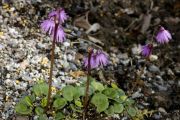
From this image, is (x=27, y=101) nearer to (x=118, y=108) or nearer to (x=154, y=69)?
(x=118, y=108)

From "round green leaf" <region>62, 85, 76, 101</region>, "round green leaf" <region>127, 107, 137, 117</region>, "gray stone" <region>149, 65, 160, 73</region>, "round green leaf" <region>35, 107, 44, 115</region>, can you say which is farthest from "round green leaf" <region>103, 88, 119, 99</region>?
"gray stone" <region>149, 65, 160, 73</region>

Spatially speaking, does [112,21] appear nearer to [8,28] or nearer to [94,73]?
[94,73]

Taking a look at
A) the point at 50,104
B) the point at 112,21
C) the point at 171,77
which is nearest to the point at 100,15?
the point at 112,21

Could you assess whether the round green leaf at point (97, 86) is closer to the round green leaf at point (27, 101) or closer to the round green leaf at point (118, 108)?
the round green leaf at point (118, 108)

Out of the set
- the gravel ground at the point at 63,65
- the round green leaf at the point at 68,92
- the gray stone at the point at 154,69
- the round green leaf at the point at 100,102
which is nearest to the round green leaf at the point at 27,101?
the gravel ground at the point at 63,65

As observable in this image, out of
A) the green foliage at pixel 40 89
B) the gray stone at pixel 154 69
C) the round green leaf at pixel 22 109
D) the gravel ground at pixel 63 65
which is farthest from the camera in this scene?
the gray stone at pixel 154 69

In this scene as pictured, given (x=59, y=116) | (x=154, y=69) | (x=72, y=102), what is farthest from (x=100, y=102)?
(x=154, y=69)
